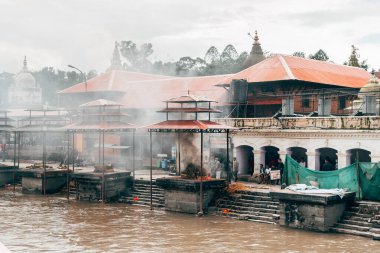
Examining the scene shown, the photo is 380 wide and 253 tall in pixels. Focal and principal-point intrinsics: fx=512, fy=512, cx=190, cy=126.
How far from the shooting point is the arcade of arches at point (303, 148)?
2548 cm

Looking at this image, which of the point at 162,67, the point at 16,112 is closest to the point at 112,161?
the point at 16,112

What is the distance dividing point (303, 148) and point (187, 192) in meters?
8.17

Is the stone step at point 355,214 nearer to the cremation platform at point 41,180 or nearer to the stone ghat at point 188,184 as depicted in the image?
the stone ghat at point 188,184

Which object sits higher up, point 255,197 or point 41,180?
point 41,180

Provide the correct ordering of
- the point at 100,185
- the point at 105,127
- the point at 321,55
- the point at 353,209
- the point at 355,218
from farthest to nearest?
the point at 321,55, the point at 105,127, the point at 100,185, the point at 353,209, the point at 355,218

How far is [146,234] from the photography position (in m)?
21.0

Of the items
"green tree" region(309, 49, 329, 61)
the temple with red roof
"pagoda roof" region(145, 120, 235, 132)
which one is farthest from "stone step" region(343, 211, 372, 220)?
"green tree" region(309, 49, 329, 61)

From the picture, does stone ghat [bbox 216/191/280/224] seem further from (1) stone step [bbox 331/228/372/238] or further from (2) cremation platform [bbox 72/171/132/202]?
(2) cremation platform [bbox 72/171/132/202]

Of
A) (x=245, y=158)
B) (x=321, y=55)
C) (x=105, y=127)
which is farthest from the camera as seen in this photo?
(x=321, y=55)

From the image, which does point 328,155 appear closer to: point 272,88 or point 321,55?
point 272,88

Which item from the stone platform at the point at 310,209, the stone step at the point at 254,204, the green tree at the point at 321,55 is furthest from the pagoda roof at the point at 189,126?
the green tree at the point at 321,55

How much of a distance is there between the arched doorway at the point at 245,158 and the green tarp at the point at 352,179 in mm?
7960

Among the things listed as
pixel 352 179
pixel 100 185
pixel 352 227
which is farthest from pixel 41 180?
pixel 352 227

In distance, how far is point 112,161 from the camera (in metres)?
40.3
